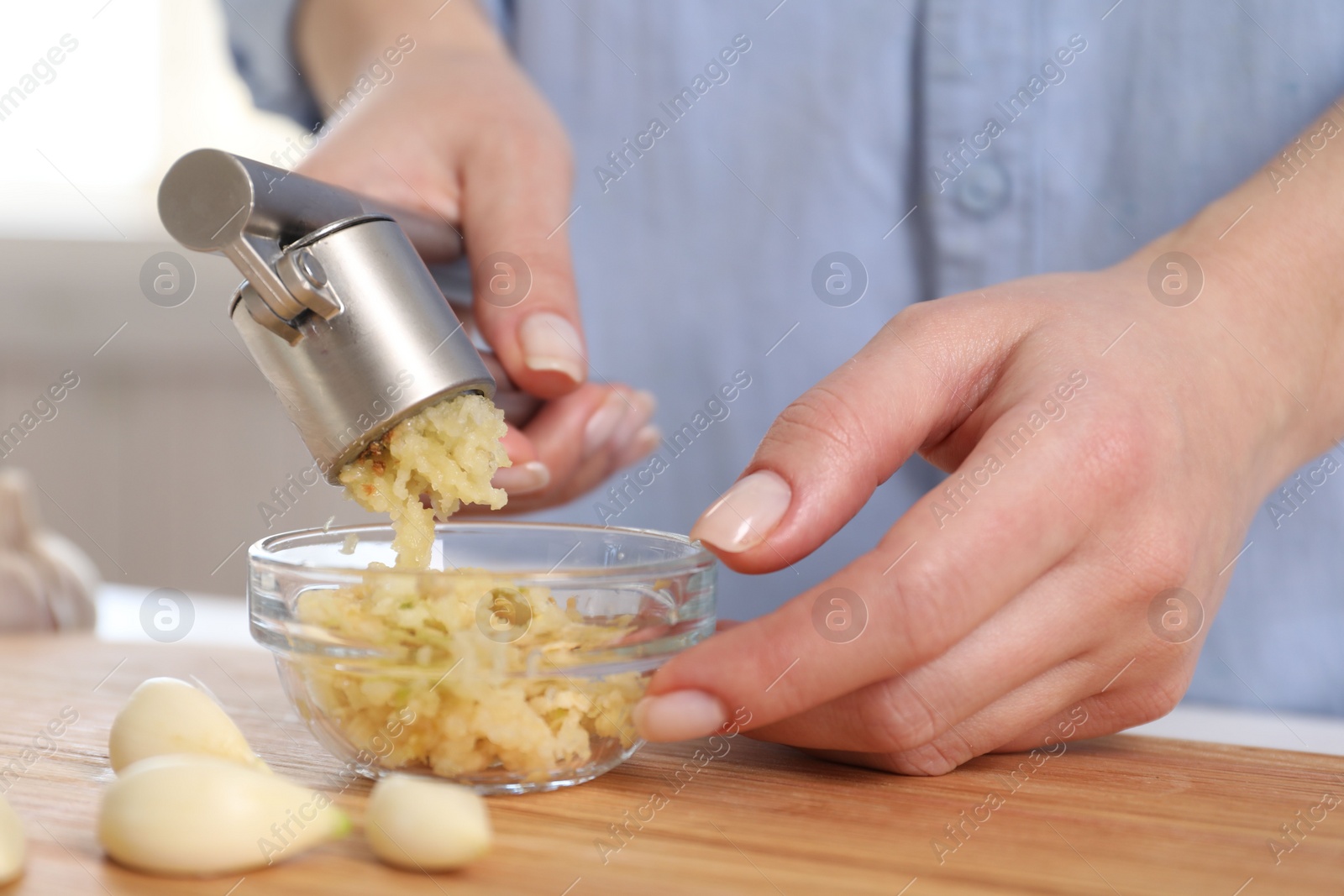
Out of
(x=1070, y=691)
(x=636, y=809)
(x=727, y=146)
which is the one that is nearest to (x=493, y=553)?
(x=636, y=809)

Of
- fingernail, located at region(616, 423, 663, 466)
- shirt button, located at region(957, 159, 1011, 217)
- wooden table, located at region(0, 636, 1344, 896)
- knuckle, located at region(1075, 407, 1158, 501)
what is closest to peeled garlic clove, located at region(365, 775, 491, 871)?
wooden table, located at region(0, 636, 1344, 896)

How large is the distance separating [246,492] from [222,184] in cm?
249

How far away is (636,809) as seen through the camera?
0.67 metres

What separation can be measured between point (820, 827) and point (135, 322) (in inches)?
107

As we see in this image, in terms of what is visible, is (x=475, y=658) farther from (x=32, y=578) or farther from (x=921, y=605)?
(x=32, y=578)

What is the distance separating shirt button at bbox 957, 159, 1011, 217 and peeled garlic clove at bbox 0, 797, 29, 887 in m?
0.89

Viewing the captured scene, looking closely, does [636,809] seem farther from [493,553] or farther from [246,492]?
[246,492]

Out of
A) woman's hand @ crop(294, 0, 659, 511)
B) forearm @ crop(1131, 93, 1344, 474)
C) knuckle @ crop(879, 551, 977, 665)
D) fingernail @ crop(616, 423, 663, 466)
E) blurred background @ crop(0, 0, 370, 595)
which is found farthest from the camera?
blurred background @ crop(0, 0, 370, 595)

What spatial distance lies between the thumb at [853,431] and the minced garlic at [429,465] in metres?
0.14

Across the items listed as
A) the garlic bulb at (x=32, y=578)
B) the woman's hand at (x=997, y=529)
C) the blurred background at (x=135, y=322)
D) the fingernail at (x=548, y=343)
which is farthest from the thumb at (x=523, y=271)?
the blurred background at (x=135, y=322)

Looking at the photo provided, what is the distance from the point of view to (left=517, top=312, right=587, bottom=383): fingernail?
35.8 inches

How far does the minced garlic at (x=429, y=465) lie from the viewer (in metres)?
0.70

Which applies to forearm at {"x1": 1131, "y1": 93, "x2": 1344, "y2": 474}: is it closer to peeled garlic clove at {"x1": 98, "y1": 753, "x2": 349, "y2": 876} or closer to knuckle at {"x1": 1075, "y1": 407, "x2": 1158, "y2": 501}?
knuckle at {"x1": 1075, "y1": 407, "x2": 1158, "y2": 501}

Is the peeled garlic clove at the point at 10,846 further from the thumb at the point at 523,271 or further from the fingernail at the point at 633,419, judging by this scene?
the fingernail at the point at 633,419
